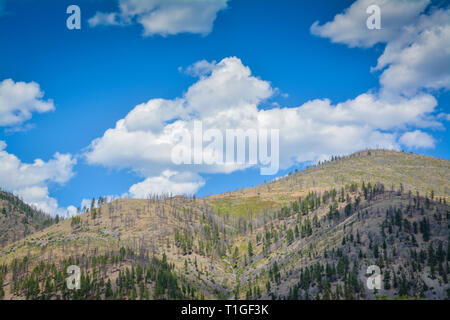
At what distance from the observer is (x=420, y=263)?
193 meters

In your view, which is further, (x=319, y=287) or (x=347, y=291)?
(x=319, y=287)

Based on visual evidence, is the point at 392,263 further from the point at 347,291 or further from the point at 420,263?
the point at 347,291
